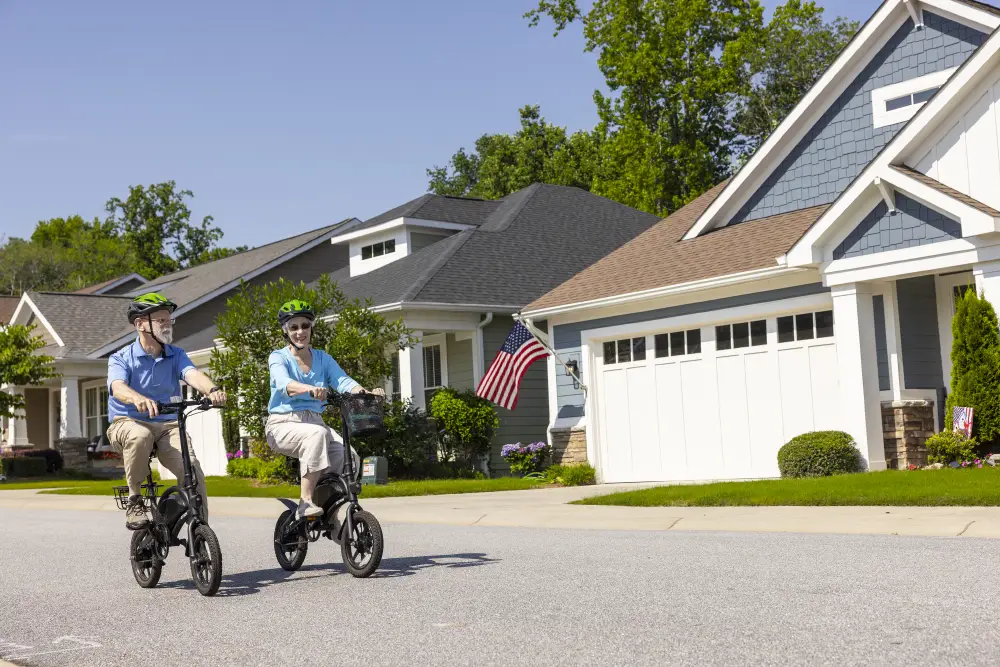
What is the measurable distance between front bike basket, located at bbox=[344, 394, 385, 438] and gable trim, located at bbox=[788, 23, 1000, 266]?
9778 mm

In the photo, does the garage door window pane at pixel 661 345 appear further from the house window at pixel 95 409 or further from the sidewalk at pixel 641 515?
the house window at pixel 95 409

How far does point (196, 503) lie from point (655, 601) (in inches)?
121

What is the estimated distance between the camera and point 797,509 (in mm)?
12703

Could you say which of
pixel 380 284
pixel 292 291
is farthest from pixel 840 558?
pixel 380 284

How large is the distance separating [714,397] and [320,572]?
1112 centimetres

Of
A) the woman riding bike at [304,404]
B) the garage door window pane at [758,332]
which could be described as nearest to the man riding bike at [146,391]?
the woman riding bike at [304,404]

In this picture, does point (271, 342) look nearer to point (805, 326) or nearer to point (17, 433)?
point (805, 326)

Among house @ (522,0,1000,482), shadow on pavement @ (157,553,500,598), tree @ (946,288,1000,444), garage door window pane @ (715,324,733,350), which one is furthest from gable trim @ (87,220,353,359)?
shadow on pavement @ (157,553,500,598)

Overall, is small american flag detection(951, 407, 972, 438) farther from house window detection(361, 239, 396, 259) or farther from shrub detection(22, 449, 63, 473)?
shrub detection(22, 449, 63, 473)

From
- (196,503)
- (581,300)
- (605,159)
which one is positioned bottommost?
(196,503)

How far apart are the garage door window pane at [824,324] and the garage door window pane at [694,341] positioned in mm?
2256

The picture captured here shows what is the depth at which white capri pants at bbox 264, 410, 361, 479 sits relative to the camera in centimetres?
834

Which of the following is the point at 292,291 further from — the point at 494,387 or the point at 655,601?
the point at 655,601

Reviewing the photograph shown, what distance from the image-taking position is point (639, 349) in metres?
20.5
